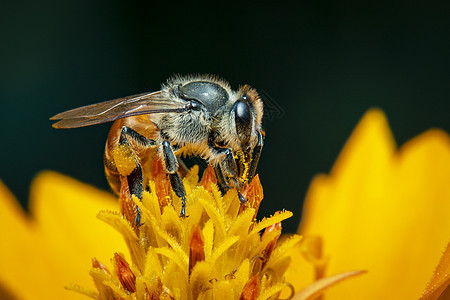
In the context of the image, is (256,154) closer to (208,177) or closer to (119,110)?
(208,177)

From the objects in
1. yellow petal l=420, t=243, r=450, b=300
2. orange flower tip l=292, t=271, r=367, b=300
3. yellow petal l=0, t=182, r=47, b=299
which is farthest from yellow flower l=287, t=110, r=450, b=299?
yellow petal l=0, t=182, r=47, b=299

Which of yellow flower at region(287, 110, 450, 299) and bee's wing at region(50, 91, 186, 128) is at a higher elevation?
bee's wing at region(50, 91, 186, 128)

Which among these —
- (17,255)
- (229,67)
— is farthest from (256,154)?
(229,67)

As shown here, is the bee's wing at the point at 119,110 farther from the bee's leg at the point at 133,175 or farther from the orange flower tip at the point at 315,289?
the orange flower tip at the point at 315,289

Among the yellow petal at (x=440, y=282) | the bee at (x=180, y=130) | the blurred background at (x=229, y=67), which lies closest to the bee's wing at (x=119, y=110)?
the bee at (x=180, y=130)

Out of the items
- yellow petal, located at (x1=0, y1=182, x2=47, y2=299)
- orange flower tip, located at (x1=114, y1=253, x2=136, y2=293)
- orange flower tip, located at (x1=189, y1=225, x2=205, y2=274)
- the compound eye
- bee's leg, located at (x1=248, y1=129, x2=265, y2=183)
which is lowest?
yellow petal, located at (x1=0, y1=182, x2=47, y2=299)

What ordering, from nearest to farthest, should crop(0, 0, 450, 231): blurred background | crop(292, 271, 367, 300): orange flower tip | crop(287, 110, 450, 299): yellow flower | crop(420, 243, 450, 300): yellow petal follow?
crop(420, 243, 450, 300): yellow petal < crop(292, 271, 367, 300): orange flower tip < crop(287, 110, 450, 299): yellow flower < crop(0, 0, 450, 231): blurred background

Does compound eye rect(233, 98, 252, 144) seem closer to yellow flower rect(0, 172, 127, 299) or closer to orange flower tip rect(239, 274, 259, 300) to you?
orange flower tip rect(239, 274, 259, 300)
